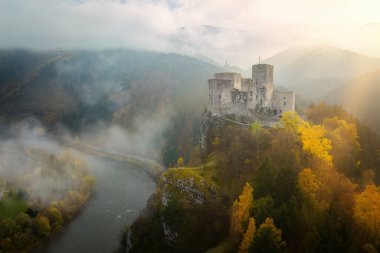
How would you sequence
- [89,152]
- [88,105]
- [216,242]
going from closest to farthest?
[216,242], [89,152], [88,105]

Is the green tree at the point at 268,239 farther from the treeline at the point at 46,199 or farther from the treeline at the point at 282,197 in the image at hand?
the treeline at the point at 46,199

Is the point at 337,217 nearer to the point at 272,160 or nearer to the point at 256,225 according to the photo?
the point at 256,225

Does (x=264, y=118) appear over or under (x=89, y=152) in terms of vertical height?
over

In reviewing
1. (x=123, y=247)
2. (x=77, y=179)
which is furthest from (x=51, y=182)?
(x=123, y=247)

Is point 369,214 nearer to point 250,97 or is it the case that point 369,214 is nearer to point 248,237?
point 248,237

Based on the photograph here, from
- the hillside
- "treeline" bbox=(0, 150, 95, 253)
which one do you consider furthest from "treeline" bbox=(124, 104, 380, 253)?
the hillside

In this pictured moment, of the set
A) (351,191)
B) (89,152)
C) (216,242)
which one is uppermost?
(351,191)
